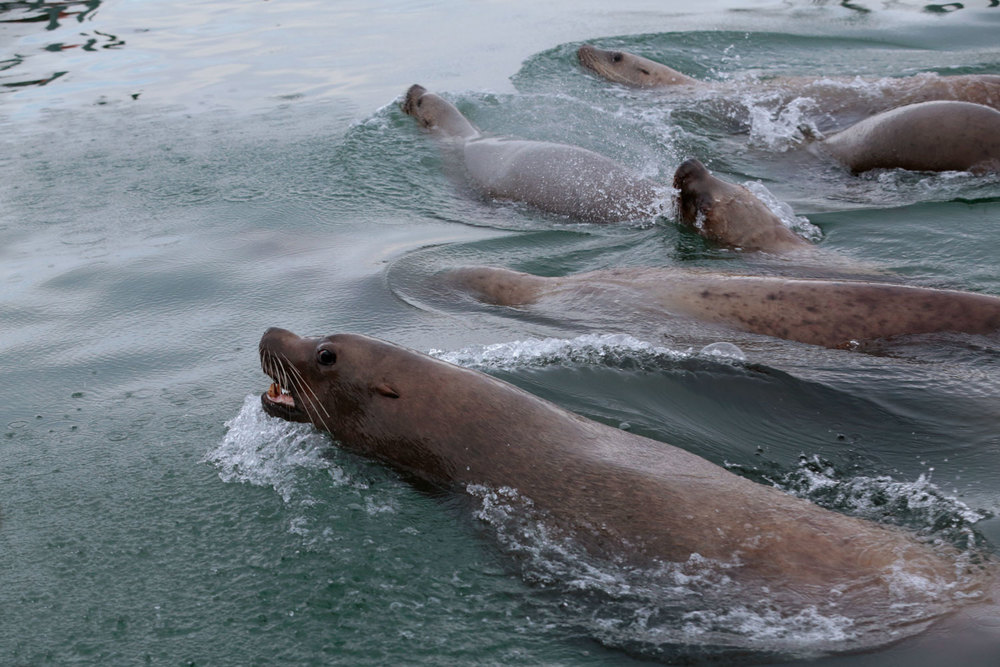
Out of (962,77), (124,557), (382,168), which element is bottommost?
(124,557)

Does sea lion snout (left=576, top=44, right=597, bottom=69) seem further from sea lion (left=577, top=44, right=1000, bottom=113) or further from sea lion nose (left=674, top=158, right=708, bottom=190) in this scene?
sea lion nose (left=674, top=158, right=708, bottom=190)

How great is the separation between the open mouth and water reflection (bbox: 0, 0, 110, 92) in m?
9.93

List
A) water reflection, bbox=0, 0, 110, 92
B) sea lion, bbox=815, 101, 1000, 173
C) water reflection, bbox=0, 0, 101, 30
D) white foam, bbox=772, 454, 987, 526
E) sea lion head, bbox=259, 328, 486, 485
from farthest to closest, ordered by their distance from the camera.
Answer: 1. water reflection, bbox=0, 0, 101, 30
2. water reflection, bbox=0, 0, 110, 92
3. sea lion, bbox=815, 101, 1000, 173
4. sea lion head, bbox=259, 328, 486, 485
5. white foam, bbox=772, 454, 987, 526

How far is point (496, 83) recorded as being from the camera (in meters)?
12.0

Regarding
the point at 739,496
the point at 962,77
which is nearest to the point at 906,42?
the point at 962,77

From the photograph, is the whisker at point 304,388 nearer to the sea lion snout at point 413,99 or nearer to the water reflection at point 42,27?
the sea lion snout at point 413,99

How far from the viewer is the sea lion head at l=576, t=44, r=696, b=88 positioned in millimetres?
11625

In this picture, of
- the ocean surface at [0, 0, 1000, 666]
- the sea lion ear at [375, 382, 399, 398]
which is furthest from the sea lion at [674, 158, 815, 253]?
the sea lion ear at [375, 382, 399, 398]

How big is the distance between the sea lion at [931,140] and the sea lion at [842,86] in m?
1.15

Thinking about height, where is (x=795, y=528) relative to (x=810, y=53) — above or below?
below

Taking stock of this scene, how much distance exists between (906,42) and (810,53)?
1280 mm

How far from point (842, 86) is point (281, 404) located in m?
7.19

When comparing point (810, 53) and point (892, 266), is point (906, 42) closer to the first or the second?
point (810, 53)

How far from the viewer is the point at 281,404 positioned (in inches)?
192
